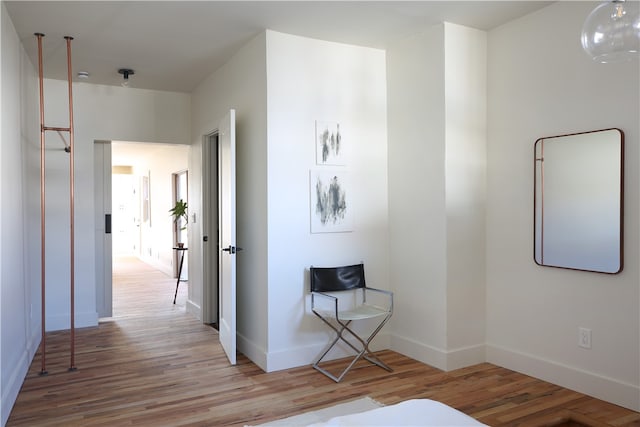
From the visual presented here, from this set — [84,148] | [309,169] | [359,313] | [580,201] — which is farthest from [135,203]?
[580,201]

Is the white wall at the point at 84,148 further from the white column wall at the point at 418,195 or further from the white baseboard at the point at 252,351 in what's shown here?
the white column wall at the point at 418,195

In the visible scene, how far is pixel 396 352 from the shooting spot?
14.0 feet

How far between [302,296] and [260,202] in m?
0.84

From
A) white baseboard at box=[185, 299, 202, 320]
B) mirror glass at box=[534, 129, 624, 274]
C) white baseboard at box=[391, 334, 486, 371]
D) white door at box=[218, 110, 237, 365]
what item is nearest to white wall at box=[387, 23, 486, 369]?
white baseboard at box=[391, 334, 486, 371]

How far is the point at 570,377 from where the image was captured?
3363 mm

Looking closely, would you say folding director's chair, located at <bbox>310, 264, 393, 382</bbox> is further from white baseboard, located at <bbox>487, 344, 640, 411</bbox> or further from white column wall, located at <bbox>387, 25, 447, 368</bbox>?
white baseboard, located at <bbox>487, 344, 640, 411</bbox>

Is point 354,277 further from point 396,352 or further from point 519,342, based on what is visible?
point 519,342

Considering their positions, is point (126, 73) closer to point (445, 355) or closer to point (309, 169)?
point (309, 169)

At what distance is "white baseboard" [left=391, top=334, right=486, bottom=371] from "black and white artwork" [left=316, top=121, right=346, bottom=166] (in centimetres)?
165

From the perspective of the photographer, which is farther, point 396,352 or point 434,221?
point 396,352

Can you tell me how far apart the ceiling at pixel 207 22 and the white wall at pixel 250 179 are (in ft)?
0.76

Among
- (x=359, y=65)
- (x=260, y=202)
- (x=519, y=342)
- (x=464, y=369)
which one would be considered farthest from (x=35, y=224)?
(x=519, y=342)

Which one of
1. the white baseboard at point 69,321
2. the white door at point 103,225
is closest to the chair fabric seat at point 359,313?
the white baseboard at point 69,321

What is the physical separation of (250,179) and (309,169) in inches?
20.5
